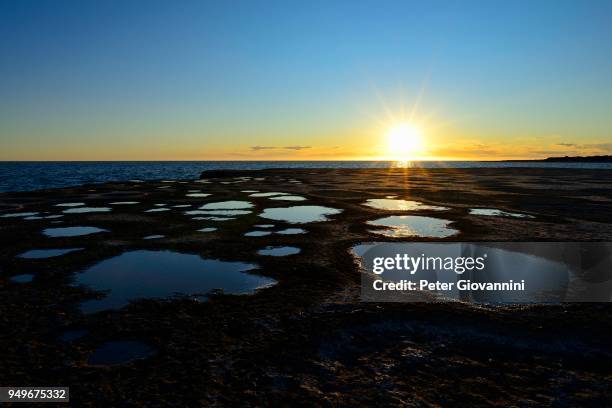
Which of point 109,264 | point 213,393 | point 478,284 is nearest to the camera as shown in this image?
point 213,393

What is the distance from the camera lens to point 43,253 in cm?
1208

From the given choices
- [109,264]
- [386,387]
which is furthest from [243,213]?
[386,387]

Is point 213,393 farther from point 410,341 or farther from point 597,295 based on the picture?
point 597,295

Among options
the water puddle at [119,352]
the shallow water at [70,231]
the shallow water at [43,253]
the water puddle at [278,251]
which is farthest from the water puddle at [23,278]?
the water puddle at [278,251]

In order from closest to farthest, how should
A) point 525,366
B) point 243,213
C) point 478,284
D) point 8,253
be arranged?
point 525,366 < point 478,284 < point 8,253 < point 243,213

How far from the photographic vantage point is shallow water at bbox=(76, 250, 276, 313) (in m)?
8.37

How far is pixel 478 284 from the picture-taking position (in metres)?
8.99

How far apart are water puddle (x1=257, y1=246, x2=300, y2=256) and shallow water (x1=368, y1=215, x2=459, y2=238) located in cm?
415

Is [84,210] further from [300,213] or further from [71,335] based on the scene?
[71,335]

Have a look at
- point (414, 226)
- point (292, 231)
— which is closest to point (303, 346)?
point (292, 231)

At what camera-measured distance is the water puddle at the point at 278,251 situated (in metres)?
11.9

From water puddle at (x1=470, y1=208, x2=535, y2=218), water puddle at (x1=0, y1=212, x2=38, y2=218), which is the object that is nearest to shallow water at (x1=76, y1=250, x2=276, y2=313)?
water puddle at (x1=0, y1=212, x2=38, y2=218)

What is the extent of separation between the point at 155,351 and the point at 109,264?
5.96m

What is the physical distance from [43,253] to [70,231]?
4157mm
